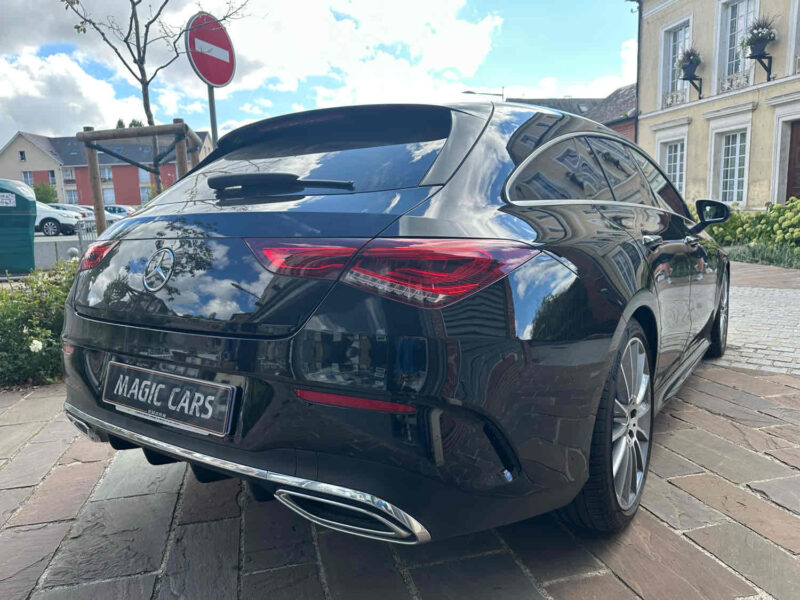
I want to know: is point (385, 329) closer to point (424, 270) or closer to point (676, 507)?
point (424, 270)

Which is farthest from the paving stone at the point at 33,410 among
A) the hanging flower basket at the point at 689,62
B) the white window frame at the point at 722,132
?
the hanging flower basket at the point at 689,62

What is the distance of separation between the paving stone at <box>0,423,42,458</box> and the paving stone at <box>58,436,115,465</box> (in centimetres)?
30

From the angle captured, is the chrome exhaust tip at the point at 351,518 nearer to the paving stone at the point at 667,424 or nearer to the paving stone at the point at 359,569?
the paving stone at the point at 359,569

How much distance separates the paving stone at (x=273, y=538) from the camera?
2.09m

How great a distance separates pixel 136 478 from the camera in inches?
109

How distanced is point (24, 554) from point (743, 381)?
13.1 ft

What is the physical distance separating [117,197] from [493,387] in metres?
75.7

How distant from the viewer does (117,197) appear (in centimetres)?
6919

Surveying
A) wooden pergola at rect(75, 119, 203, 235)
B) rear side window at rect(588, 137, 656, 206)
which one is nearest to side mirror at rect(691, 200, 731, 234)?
rear side window at rect(588, 137, 656, 206)

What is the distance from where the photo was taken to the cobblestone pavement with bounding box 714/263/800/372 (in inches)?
177

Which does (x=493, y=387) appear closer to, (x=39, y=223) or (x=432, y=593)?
(x=432, y=593)

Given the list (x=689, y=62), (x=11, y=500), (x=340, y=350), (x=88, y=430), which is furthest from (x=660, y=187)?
(x=689, y=62)

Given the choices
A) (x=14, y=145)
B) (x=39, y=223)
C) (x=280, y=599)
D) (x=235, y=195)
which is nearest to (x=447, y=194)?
(x=235, y=195)

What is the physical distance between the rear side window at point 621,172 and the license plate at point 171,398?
1805 mm
